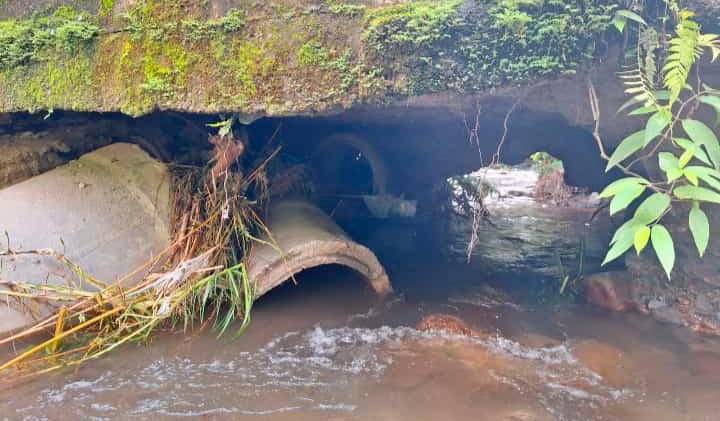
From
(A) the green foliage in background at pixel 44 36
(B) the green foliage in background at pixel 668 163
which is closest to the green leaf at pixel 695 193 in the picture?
(B) the green foliage in background at pixel 668 163

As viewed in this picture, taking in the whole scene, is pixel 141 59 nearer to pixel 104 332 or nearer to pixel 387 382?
pixel 104 332

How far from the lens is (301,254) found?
368 centimetres

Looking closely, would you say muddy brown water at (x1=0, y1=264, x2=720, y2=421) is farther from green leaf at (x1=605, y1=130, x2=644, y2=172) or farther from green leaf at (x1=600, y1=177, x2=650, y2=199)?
green leaf at (x1=605, y1=130, x2=644, y2=172)

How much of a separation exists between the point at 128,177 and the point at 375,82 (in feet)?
6.66

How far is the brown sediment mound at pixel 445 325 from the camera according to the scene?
370 centimetres

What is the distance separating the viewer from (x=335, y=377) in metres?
3.11

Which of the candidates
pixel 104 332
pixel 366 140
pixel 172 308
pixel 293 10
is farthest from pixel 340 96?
pixel 366 140

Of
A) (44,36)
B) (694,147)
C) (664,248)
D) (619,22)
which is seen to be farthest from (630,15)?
(44,36)

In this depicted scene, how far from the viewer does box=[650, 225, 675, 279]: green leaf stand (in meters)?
2.44

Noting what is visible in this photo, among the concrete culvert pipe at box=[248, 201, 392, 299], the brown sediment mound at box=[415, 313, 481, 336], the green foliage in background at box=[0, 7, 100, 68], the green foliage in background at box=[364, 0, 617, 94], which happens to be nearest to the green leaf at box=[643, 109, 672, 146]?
the green foliage in background at box=[364, 0, 617, 94]

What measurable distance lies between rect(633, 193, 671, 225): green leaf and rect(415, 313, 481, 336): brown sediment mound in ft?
4.63

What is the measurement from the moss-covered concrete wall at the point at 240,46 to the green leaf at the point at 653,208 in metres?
1.23

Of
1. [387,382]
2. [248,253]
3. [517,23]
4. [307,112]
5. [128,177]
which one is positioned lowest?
[387,382]

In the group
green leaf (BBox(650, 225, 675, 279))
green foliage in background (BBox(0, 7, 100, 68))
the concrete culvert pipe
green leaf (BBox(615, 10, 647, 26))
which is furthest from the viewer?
the concrete culvert pipe
